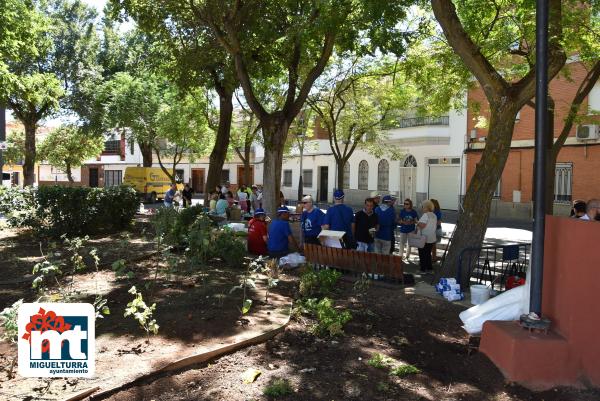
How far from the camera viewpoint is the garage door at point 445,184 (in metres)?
29.1

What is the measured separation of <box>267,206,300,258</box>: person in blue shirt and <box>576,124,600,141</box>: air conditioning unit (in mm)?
18264

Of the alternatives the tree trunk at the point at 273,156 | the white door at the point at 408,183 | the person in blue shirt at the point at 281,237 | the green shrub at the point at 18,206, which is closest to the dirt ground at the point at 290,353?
the person in blue shirt at the point at 281,237

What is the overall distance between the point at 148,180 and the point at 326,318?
31.3m

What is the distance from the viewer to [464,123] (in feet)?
93.4

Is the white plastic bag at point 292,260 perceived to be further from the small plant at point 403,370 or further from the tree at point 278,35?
the small plant at point 403,370

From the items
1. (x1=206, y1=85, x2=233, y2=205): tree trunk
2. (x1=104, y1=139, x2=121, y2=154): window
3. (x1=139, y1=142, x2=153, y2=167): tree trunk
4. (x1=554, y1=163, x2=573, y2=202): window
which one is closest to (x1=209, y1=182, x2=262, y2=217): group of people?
(x1=206, y1=85, x2=233, y2=205): tree trunk

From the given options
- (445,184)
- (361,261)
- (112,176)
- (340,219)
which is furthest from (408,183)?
(112,176)

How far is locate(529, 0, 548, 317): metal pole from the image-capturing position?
4.57m

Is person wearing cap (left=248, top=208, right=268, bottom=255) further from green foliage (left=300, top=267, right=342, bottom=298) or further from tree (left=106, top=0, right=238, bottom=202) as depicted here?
tree (left=106, top=0, right=238, bottom=202)

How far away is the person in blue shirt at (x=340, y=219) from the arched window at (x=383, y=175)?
24048 mm

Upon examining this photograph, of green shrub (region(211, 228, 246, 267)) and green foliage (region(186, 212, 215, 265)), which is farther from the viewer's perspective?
green shrub (region(211, 228, 246, 267))

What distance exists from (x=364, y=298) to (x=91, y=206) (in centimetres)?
838

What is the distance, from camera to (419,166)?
1217 inches

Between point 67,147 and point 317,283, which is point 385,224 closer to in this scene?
point 317,283
